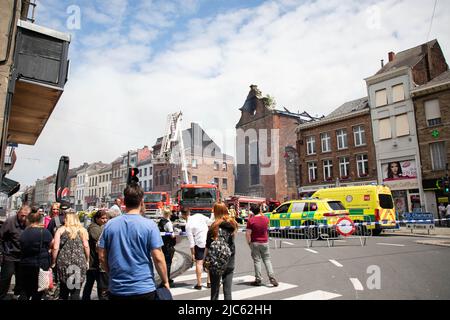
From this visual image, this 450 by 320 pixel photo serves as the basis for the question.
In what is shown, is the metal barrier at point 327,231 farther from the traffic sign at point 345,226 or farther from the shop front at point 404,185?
the shop front at point 404,185

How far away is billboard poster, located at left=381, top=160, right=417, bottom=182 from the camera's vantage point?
24.5m

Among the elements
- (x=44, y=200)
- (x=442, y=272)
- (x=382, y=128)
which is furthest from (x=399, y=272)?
(x=44, y=200)

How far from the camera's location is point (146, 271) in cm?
292

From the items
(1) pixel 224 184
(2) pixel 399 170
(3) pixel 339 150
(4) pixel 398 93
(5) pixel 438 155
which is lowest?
(2) pixel 399 170

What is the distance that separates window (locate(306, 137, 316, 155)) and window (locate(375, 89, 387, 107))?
23.6 feet

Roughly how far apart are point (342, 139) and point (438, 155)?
830cm

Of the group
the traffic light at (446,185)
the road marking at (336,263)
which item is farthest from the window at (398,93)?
the road marking at (336,263)

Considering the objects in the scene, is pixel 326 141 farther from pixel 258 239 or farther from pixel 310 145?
pixel 258 239

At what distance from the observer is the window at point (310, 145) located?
107 ft

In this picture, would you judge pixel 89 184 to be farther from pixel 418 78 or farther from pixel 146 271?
pixel 146 271

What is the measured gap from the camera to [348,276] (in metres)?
7.03

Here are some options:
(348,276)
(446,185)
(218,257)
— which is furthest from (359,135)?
(218,257)

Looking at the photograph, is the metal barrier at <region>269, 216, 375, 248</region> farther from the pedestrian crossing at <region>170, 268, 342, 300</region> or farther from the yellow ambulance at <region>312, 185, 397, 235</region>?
the pedestrian crossing at <region>170, 268, 342, 300</region>
